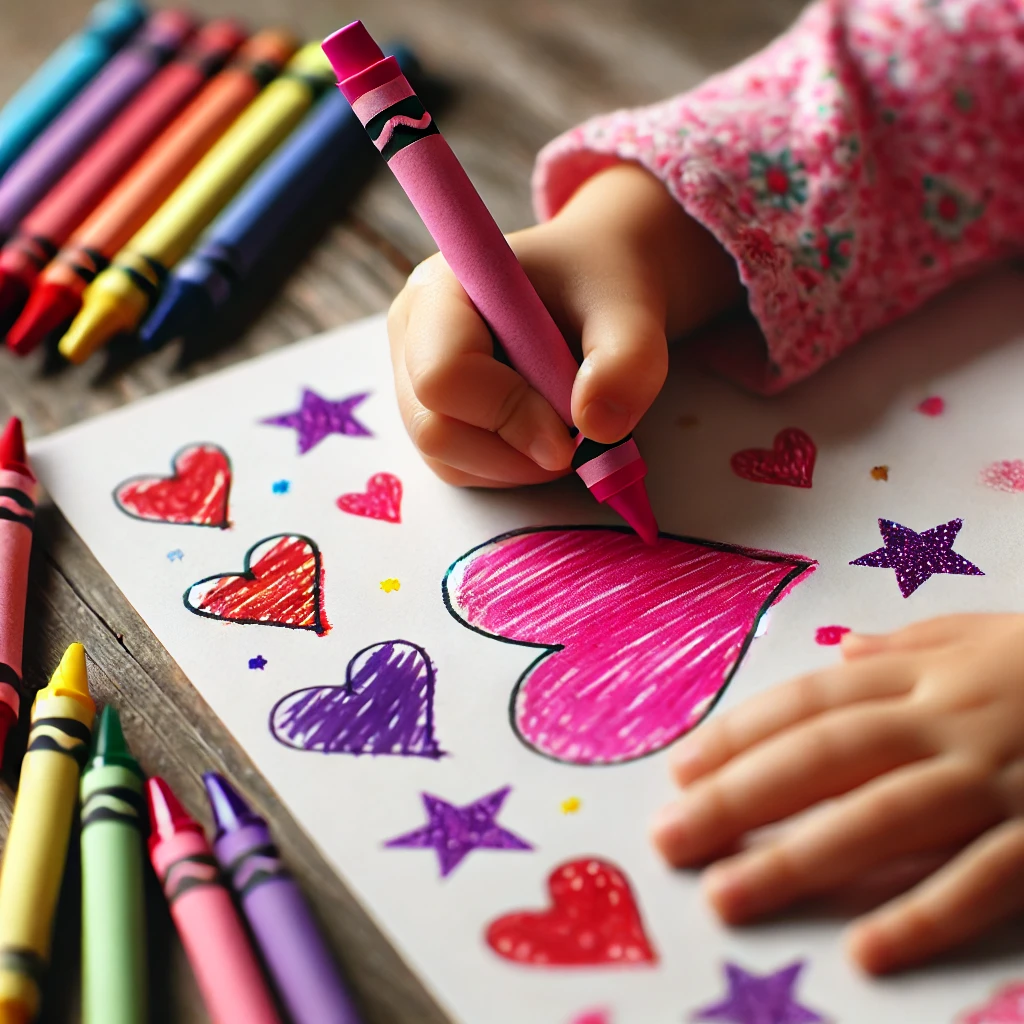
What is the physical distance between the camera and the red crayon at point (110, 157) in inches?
A: 22.2

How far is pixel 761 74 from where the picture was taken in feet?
1.76

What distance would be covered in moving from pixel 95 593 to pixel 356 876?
0.55ft

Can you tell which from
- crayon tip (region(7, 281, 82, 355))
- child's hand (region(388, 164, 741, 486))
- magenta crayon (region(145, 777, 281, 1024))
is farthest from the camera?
crayon tip (region(7, 281, 82, 355))

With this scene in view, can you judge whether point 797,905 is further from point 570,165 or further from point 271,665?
point 570,165

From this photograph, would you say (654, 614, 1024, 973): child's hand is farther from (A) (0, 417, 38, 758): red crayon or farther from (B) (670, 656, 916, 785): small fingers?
(A) (0, 417, 38, 758): red crayon

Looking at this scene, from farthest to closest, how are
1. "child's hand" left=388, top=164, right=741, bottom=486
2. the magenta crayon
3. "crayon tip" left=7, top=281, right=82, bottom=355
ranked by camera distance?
"crayon tip" left=7, top=281, right=82, bottom=355
"child's hand" left=388, top=164, right=741, bottom=486
the magenta crayon

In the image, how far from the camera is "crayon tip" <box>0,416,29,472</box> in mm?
461

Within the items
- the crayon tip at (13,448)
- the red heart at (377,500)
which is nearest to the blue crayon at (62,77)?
the crayon tip at (13,448)

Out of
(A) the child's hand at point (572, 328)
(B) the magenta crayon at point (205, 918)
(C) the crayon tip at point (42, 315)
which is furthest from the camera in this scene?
(C) the crayon tip at point (42, 315)

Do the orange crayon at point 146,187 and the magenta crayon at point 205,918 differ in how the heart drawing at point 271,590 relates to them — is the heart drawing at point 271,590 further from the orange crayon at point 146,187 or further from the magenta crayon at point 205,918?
the orange crayon at point 146,187

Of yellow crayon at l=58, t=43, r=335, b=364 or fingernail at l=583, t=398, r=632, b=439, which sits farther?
yellow crayon at l=58, t=43, r=335, b=364

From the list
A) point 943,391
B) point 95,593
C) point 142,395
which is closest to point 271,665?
point 95,593

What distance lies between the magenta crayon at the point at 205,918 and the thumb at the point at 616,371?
186 mm

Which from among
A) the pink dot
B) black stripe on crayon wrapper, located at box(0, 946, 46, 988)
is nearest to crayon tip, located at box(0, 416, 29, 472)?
black stripe on crayon wrapper, located at box(0, 946, 46, 988)
